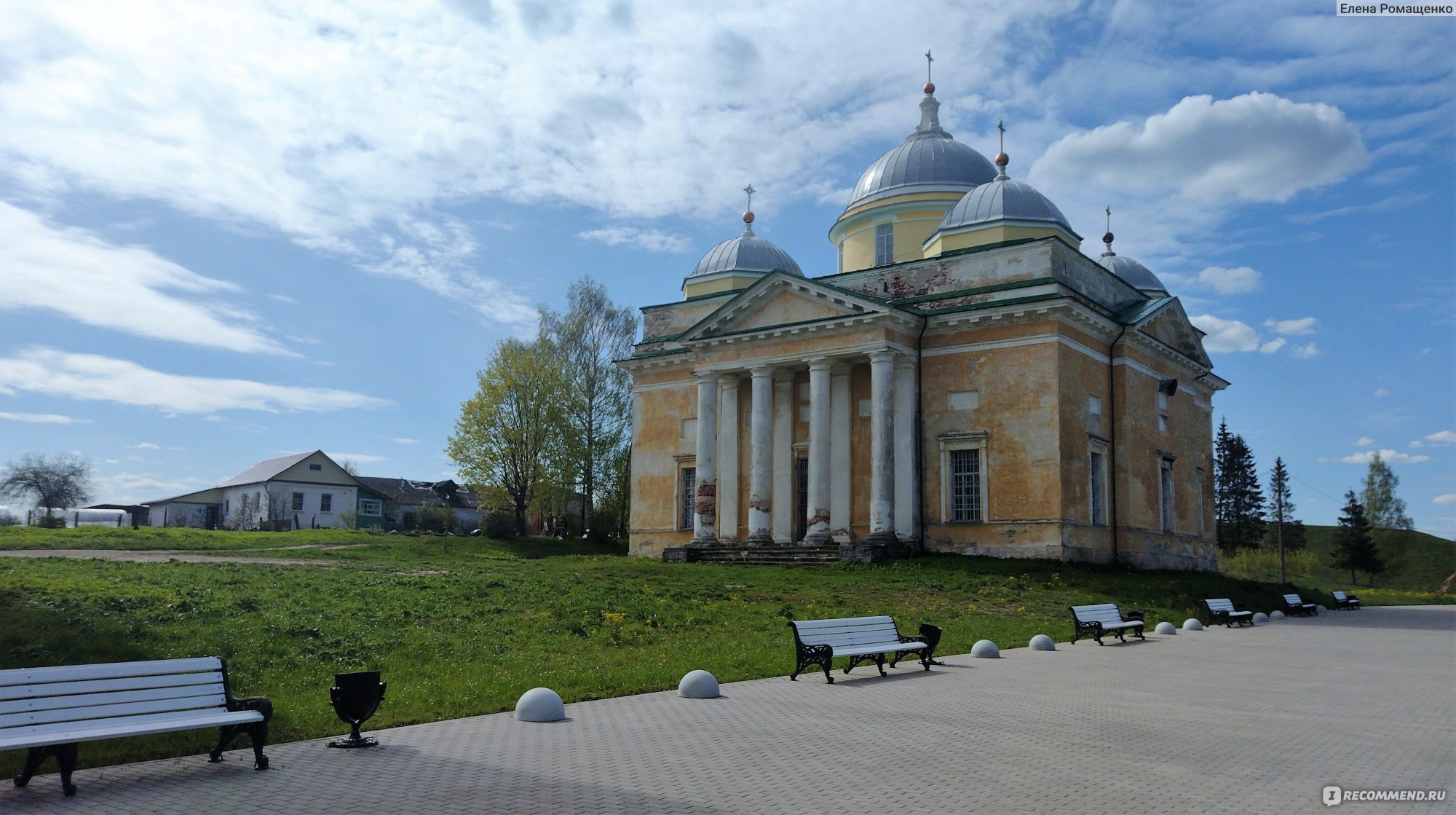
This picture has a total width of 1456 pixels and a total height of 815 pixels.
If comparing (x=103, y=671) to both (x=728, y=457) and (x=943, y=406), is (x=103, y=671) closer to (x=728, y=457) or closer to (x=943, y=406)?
(x=943, y=406)

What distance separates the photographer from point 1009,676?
13.5m

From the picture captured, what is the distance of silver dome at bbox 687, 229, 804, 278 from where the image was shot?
4272 cm

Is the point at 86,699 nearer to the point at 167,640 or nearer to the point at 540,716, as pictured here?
the point at 540,716

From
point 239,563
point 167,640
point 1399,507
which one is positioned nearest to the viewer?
point 167,640

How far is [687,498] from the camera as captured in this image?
3941 cm

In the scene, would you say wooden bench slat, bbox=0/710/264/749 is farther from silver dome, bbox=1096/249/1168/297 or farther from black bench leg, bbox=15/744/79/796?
silver dome, bbox=1096/249/1168/297

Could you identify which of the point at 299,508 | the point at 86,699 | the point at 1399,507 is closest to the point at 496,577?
the point at 86,699

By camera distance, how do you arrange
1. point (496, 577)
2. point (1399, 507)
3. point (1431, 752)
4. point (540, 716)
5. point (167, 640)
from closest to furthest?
point (1431, 752) → point (540, 716) → point (167, 640) → point (496, 577) → point (1399, 507)

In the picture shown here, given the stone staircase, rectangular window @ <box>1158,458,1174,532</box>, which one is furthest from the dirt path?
rectangular window @ <box>1158,458,1174,532</box>

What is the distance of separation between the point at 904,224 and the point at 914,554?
47.4 feet

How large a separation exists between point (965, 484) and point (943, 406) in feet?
8.21

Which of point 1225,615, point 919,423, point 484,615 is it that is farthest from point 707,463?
point 484,615

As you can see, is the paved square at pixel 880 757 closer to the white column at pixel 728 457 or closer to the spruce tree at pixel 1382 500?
the white column at pixel 728 457

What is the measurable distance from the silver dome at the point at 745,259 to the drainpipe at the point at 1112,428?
1302 cm
